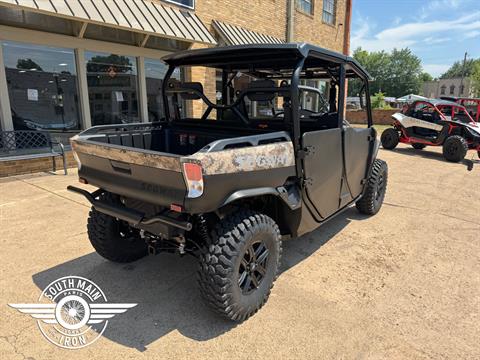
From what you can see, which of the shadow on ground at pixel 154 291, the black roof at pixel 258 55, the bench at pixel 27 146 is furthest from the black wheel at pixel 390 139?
the bench at pixel 27 146

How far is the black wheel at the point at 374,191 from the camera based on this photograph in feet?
15.8

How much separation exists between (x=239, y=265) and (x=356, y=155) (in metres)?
2.19

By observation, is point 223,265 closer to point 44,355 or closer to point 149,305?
point 149,305

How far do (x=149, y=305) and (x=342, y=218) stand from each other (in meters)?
3.12

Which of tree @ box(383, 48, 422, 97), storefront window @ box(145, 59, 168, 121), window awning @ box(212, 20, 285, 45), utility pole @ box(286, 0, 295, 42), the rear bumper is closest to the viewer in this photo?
the rear bumper

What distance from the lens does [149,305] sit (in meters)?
2.85

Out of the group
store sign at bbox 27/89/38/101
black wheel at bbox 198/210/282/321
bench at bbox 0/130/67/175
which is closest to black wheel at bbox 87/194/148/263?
black wheel at bbox 198/210/282/321

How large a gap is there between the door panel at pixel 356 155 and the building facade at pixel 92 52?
5297 millimetres

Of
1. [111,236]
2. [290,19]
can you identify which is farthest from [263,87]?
[290,19]

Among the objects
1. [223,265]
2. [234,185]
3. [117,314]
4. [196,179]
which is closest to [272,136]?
[234,185]

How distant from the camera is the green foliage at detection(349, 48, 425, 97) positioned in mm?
74938

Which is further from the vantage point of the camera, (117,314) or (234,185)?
(117,314)

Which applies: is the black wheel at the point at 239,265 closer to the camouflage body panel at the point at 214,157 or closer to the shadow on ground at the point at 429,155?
the camouflage body panel at the point at 214,157

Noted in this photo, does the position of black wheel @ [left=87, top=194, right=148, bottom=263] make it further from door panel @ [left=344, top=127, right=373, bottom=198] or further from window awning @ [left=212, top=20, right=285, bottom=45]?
window awning @ [left=212, top=20, right=285, bottom=45]
